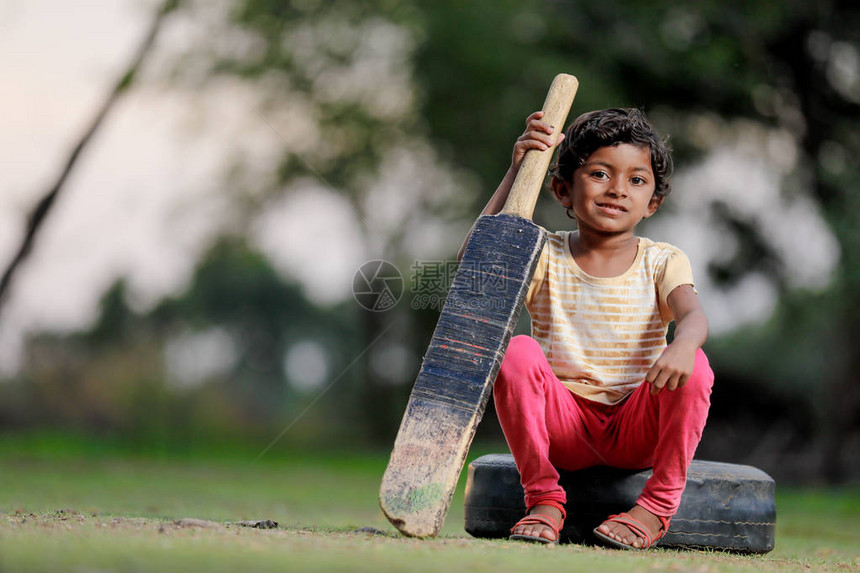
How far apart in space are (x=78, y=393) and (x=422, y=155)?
589 cm

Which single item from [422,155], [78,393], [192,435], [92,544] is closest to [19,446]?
[78,393]

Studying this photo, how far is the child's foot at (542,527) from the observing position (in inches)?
116

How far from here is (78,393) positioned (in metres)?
10.6

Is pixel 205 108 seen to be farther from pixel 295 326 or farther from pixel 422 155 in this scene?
pixel 295 326

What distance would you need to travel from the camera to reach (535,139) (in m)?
3.54

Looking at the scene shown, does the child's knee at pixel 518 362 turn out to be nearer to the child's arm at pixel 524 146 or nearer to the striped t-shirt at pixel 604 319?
the striped t-shirt at pixel 604 319

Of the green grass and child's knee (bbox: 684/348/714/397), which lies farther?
child's knee (bbox: 684/348/714/397)

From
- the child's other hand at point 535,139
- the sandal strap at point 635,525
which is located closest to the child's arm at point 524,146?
the child's other hand at point 535,139

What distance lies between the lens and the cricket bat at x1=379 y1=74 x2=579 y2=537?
9.39ft

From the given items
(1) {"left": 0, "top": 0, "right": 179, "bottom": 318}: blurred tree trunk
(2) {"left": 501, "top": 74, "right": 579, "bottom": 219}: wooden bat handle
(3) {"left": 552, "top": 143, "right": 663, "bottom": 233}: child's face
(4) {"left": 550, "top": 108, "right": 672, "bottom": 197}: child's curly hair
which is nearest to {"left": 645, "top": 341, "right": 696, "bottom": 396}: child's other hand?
(3) {"left": 552, "top": 143, "right": 663, "bottom": 233}: child's face

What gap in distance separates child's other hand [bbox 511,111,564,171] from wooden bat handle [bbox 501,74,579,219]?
0.06ft

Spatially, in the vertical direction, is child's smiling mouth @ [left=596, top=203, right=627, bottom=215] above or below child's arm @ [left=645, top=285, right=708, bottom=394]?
above

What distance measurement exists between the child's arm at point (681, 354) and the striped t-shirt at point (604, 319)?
0.61 feet

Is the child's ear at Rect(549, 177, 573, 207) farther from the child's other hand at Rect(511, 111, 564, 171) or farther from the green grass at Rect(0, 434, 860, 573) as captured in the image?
the green grass at Rect(0, 434, 860, 573)
